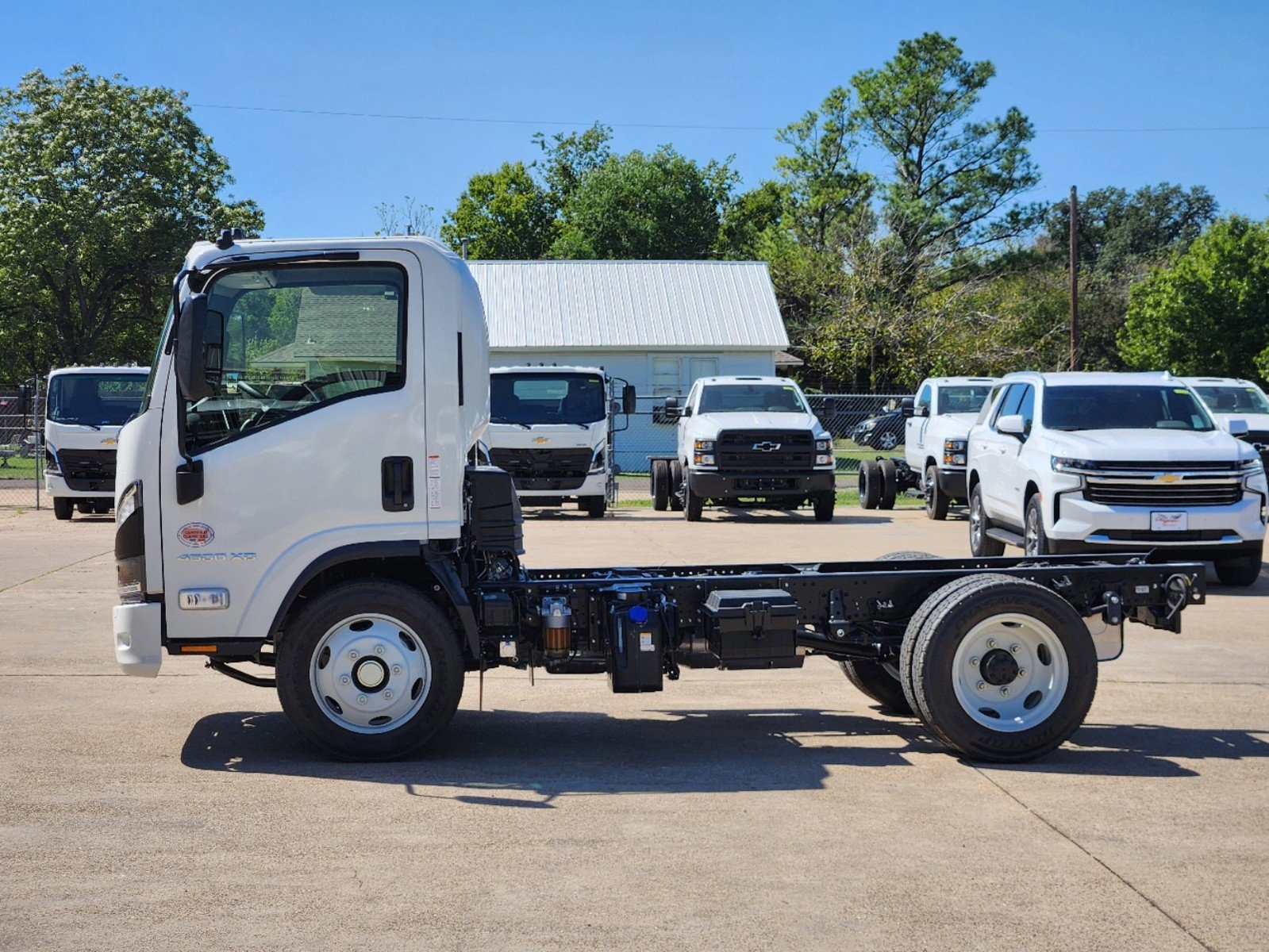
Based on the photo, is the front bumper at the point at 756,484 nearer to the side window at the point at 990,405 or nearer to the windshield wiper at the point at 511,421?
the windshield wiper at the point at 511,421

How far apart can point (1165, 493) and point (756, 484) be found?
28.2 ft

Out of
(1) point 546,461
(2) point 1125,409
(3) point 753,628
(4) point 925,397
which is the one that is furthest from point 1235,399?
(3) point 753,628

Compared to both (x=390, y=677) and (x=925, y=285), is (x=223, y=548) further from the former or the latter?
(x=925, y=285)

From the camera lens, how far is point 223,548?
6797 mm

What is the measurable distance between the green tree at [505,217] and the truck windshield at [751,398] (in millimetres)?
51010

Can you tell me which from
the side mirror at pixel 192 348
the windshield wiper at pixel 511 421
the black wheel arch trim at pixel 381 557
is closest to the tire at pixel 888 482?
the windshield wiper at pixel 511 421

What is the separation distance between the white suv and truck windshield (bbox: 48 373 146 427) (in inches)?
538

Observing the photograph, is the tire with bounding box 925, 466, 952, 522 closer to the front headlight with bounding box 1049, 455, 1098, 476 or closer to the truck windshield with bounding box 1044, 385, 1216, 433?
the truck windshield with bounding box 1044, 385, 1216, 433

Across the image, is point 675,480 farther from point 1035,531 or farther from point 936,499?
point 1035,531

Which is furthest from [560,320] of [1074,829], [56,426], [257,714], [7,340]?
[1074,829]

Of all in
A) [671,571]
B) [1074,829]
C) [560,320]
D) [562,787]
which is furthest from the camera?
[560,320]

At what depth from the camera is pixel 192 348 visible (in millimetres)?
6320

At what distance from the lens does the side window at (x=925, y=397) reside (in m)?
23.7

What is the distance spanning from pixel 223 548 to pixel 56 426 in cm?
1595
